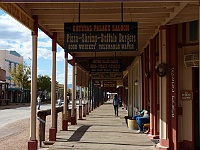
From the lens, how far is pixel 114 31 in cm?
887

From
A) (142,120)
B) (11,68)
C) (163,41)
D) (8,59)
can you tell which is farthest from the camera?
(11,68)

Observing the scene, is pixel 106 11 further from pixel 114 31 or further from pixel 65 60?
pixel 65 60

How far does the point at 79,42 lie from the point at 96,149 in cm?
391

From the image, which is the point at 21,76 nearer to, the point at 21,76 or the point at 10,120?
the point at 21,76

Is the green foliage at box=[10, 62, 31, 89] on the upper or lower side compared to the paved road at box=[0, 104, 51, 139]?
upper

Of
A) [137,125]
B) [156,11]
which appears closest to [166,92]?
[156,11]

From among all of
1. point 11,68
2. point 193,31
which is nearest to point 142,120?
point 193,31

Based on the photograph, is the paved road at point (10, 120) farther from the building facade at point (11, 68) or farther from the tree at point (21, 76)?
the building facade at point (11, 68)

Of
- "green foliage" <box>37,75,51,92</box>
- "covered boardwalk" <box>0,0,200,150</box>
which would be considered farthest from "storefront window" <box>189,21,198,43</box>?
"green foliage" <box>37,75,51,92</box>

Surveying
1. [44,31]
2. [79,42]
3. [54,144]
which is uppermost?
[44,31]

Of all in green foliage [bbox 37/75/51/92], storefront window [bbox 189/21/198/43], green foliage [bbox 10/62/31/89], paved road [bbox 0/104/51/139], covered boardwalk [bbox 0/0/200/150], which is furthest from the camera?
green foliage [bbox 37/75/51/92]

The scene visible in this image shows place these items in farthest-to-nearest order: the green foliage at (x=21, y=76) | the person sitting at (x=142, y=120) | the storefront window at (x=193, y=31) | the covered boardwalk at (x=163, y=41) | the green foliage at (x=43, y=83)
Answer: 1. the green foliage at (x=43, y=83)
2. the green foliage at (x=21, y=76)
3. the person sitting at (x=142, y=120)
4. the storefront window at (x=193, y=31)
5. the covered boardwalk at (x=163, y=41)

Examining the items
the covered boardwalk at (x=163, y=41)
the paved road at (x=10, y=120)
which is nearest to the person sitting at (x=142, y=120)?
the covered boardwalk at (x=163, y=41)

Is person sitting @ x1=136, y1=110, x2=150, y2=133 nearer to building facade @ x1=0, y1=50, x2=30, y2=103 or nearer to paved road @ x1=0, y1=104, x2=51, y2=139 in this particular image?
paved road @ x1=0, y1=104, x2=51, y2=139
